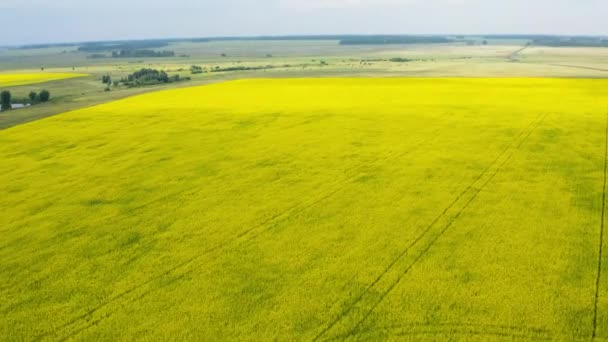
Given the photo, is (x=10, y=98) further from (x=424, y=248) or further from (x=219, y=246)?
(x=424, y=248)

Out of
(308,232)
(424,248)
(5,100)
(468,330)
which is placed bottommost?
(468,330)

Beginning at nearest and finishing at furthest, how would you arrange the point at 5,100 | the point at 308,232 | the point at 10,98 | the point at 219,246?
1. the point at 219,246
2. the point at 308,232
3. the point at 5,100
4. the point at 10,98

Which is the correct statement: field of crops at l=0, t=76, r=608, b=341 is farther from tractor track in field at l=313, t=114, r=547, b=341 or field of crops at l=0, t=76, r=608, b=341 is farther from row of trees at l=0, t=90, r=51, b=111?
row of trees at l=0, t=90, r=51, b=111

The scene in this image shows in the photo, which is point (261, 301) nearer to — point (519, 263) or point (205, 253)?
point (205, 253)

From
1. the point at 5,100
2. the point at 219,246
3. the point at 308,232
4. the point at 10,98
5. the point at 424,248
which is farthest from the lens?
the point at 10,98

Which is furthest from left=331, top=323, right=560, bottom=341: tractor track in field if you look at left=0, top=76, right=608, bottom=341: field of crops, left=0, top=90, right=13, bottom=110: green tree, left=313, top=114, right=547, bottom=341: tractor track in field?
left=0, top=90, right=13, bottom=110: green tree

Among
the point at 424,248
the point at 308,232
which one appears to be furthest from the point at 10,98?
the point at 424,248

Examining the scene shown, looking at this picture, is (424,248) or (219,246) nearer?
(424,248)
